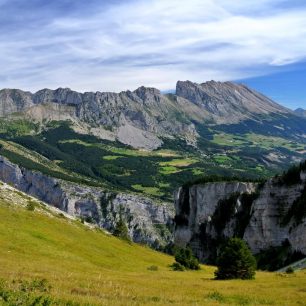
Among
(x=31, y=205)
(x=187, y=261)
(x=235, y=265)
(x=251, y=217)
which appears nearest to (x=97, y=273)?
(x=235, y=265)

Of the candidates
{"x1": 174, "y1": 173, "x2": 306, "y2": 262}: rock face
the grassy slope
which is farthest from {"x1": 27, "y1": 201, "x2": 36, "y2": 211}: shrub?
{"x1": 174, "y1": 173, "x2": 306, "y2": 262}: rock face

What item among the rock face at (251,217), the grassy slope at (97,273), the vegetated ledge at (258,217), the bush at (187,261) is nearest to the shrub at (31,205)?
the grassy slope at (97,273)

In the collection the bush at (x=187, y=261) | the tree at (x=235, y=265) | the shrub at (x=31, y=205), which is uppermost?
the shrub at (x=31, y=205)

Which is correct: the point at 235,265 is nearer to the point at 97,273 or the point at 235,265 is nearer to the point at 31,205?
the point at 97,273

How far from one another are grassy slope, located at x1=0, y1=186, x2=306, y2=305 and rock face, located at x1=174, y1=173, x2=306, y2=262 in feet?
217

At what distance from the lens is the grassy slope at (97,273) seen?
29.8 m

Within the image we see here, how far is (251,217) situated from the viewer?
503 ft

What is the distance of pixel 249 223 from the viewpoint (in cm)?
15362

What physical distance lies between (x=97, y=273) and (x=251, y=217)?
370ft

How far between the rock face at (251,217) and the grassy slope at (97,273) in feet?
217

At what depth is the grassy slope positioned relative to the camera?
97.9 feet

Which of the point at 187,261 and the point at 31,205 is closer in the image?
the point at 187,261

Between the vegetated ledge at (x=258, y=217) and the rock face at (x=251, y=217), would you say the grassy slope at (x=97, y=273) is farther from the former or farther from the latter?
the rock face at (x=251, y=217)

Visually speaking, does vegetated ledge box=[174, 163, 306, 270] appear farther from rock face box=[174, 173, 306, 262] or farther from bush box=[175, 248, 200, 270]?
bush box=[175, 248, 200, 270]
